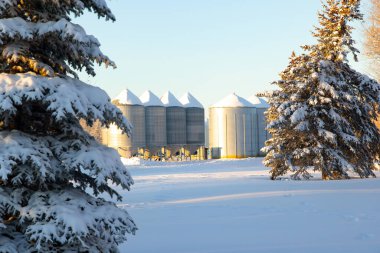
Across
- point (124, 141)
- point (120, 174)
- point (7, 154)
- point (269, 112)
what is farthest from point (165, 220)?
point (124, 141)

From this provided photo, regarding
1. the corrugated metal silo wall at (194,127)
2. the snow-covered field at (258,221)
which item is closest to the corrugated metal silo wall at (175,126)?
the corrugated metal silo wall at (194,127)

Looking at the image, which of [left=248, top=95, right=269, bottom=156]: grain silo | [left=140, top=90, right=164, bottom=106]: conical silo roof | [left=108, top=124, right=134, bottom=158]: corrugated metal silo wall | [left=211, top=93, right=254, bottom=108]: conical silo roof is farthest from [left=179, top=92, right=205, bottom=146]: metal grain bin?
[left=108, top=124, right=134, bottom=158]: corrugated metal silo wall

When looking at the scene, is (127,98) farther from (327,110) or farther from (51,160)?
(51,160)

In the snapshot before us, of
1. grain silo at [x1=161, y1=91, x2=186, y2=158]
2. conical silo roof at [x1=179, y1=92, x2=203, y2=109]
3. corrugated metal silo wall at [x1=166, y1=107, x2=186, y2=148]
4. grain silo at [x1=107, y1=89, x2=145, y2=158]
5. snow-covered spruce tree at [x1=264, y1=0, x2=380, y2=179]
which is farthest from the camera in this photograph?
conical silo roof at [x1=179, y1=92, x2=203, y2=109]

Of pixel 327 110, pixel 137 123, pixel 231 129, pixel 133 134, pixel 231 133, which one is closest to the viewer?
pixel 327 110

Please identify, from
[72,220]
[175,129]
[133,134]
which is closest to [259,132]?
[175,129]

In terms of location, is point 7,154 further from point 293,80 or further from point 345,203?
point 293,80

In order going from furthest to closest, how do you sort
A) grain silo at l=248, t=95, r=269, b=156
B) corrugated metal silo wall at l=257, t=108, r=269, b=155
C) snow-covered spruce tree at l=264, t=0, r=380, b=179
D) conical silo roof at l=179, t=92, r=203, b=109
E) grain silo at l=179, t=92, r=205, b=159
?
conical silo roof at l=179, t=92, r=203, b=109 < corrugated metal silo wall at l=257, t=108, r=269, b=155 < grain silo at l=248, t=95, r=269, b=156 < grain silo at l=179, t=92, r=205, b=159 < snow-covered spruce tree at l=264, t=0, r=380, b=179

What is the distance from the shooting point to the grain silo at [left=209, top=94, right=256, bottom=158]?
5303cm

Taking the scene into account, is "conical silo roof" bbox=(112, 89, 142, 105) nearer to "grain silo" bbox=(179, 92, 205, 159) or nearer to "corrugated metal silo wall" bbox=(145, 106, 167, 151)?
"corrugated metal silo wall" bbox=(145, 106, 167, 151)

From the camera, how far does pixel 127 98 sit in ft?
171

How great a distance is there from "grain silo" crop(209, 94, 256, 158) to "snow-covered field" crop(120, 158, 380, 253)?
38564 millimetres

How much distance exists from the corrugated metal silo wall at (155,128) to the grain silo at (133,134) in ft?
2.93

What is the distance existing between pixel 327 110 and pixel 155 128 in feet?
113
